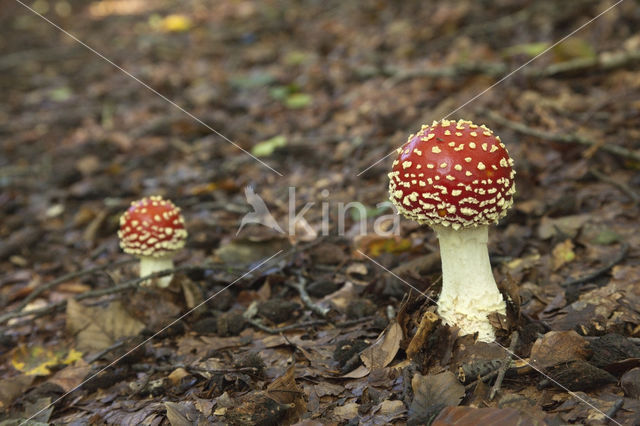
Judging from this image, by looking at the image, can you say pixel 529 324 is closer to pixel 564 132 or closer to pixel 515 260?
pixel 515 260

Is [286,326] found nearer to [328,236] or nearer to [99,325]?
[328,236]

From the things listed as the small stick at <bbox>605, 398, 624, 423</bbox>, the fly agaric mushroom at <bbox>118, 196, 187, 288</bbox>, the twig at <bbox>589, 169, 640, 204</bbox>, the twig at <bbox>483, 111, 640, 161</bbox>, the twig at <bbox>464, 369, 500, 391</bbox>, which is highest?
the twig at <bbox>483, 111, 640, 161</bbox>

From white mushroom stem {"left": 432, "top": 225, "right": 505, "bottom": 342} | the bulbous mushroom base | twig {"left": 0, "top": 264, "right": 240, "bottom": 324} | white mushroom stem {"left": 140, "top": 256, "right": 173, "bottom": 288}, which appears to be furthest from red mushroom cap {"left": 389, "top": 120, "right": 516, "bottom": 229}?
white mushroom stem {"left": 140, "top": 256, "right": 173, "bottom": 288}

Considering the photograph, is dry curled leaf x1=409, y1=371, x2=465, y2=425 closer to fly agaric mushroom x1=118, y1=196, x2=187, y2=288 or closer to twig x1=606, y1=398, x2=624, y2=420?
twig x1=606, y1=398, x2=624, y2=420

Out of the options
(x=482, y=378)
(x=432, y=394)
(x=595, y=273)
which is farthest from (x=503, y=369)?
(x=595, y=273)

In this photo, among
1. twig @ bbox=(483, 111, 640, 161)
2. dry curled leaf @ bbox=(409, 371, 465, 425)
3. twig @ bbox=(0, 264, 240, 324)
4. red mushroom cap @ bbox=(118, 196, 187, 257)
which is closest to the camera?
dry curled leaf @ bbox=(409, 371, 465, 425)

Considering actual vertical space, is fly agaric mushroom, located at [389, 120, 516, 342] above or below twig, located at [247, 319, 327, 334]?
above

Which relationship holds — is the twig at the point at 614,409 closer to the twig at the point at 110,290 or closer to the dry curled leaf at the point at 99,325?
the twig at the point at 110,290

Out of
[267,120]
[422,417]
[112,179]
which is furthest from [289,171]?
[422,417]
